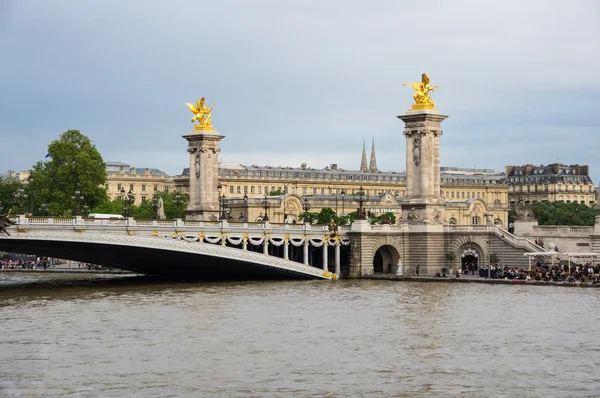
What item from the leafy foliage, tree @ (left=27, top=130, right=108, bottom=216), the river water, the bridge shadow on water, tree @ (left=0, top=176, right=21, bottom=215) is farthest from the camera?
the leafy foliage

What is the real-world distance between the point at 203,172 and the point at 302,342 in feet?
162

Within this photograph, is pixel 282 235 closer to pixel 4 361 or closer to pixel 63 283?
pixel 63 283

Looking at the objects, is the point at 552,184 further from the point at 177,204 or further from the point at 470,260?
the point at 470,260

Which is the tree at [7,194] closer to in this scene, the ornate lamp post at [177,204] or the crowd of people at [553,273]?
the ornate lamp post at [177,204]

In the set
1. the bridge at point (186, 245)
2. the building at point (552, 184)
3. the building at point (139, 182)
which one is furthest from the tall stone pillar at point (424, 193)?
the building at point (552, 184)

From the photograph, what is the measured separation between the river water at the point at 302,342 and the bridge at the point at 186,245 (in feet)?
10.5

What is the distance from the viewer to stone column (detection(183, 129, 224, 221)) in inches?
3679

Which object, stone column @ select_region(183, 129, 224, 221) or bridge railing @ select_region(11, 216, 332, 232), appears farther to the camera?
stone column @ select_region(183, 129, 224, 221)

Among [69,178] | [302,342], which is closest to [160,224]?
[302,342]

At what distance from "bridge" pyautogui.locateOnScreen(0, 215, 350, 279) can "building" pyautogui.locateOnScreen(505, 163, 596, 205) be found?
93.2 metres

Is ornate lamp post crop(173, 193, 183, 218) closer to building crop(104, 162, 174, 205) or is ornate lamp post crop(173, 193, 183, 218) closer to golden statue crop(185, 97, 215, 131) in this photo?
golden statue crop(185, 97, 215, 131)

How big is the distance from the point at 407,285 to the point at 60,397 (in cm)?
4033

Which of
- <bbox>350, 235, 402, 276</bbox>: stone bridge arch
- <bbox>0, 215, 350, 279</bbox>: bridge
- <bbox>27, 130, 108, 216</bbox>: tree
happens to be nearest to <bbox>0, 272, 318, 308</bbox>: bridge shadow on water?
<bbox>0, 215, 350, 279</bbox>: bridge

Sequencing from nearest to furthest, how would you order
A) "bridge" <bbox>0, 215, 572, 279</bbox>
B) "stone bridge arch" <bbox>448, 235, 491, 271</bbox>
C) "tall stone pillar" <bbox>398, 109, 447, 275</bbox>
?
"bridge" <bbox>0, 215, 572, 279</bbox> → "stone bridge arch" <bbox>448, 235, 491, 271</bbox> → "tall stone pillar" <bbox>398, 109, 447, 275</bbox>
